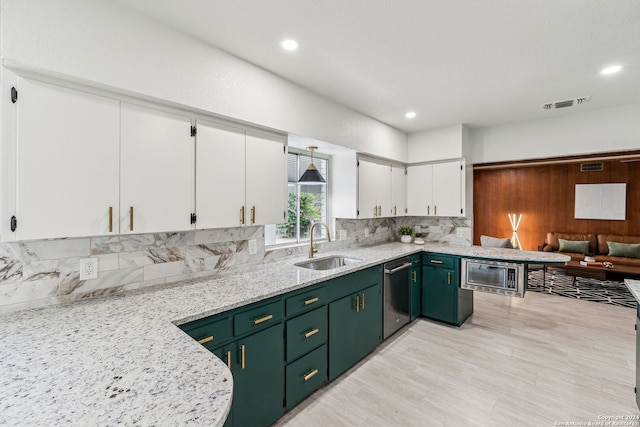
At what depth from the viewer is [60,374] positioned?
1.00m

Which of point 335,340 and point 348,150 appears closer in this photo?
point 335,340

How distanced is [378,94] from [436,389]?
8.91 feet

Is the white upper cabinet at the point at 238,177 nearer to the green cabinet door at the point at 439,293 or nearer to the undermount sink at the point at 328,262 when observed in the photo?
the undermount sink at the point at 328,262

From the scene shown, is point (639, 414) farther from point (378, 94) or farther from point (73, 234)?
point (73, 234)

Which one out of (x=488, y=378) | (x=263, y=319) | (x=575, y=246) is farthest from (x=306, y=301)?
(x=575, y=246)

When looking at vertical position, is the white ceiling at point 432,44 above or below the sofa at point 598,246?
above

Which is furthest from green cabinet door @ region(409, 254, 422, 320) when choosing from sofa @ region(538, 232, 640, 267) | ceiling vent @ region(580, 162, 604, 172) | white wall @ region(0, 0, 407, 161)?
ceiling vent @ region(580, 162, 604, 172)

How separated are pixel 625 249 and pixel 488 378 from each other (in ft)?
18.0

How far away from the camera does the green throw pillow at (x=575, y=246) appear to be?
605 centimetres

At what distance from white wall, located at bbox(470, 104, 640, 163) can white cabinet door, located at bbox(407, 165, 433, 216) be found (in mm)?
749

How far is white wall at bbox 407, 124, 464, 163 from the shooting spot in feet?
13.2

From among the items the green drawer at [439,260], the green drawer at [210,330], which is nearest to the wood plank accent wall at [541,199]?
the green drawer at [439,260]

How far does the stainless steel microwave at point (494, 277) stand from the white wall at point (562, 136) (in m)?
1.67

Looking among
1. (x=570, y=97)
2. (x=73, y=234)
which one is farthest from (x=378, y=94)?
(x=73, y=234)
